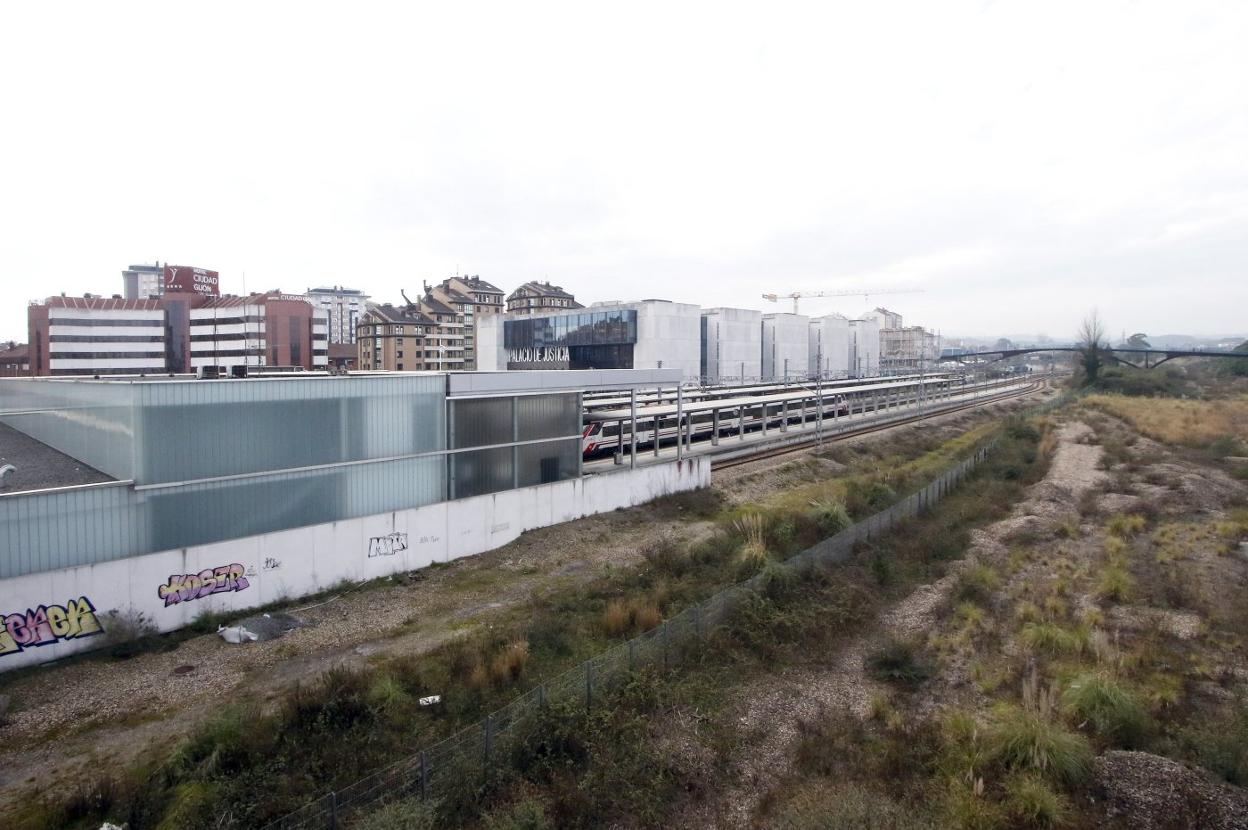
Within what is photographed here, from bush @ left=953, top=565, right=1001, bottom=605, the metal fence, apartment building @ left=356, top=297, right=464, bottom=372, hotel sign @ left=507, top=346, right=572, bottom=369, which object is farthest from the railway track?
apartment building @ left=356, top=297, right=464, bottom=372

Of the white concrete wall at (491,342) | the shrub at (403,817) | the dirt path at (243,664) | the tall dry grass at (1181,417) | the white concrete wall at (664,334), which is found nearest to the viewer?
the shrub at (403,817)

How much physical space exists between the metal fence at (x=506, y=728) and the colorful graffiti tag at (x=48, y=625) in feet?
24.4

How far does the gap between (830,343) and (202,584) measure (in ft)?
289

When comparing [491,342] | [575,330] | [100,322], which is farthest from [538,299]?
[100,322]

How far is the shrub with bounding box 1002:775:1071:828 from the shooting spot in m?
8.48

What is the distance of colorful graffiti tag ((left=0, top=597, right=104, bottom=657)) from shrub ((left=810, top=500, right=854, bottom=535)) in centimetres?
1783

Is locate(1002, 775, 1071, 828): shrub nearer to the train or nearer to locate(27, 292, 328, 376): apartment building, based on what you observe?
the train

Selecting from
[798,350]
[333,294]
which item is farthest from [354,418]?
[333,294]

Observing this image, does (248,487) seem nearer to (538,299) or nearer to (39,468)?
(39,468)

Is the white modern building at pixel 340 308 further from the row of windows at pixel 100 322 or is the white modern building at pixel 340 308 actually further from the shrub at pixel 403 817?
the shrub at pixel 403 817

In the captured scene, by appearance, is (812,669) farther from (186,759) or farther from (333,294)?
(333,294)

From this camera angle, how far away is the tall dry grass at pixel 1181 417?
38.4 meters

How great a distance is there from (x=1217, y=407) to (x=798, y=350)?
4254 centimetres

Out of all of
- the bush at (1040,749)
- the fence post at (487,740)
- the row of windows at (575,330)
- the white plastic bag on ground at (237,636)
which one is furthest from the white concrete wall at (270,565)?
the row of windows at (575,330)
